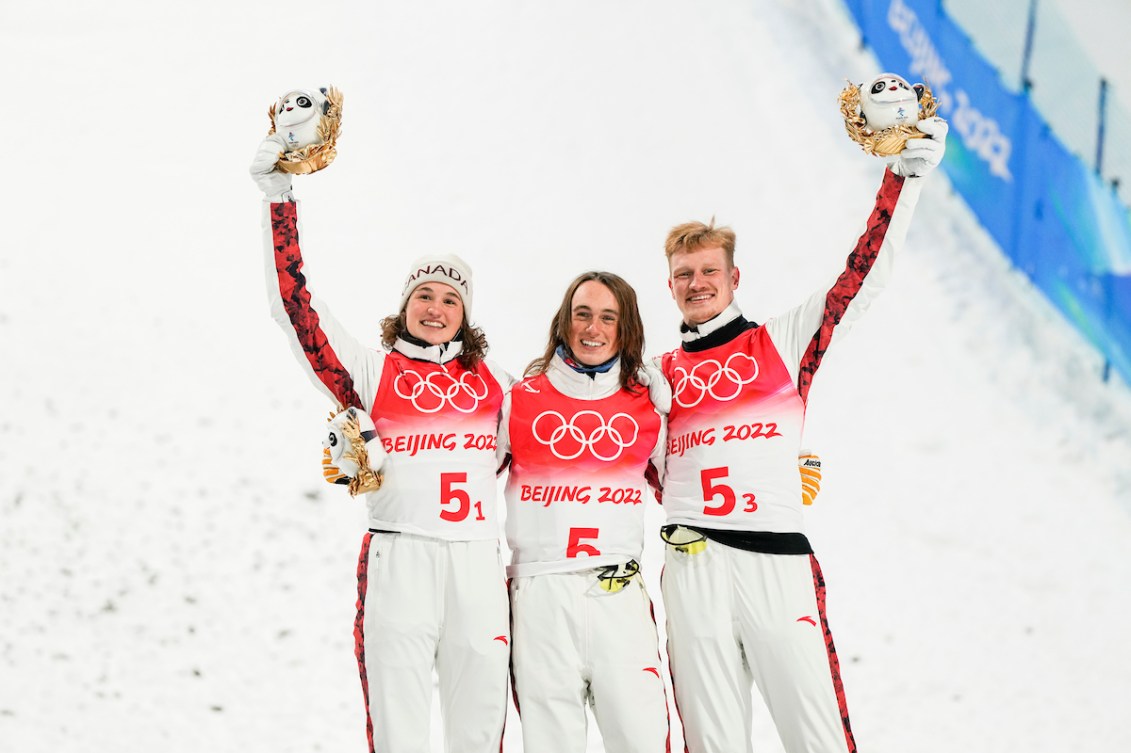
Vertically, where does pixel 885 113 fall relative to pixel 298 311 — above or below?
above

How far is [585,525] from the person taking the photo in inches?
143

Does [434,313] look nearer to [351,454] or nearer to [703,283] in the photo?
[351,454]

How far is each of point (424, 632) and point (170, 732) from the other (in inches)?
92.1

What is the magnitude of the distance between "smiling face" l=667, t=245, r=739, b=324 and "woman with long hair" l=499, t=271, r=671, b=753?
22 cm

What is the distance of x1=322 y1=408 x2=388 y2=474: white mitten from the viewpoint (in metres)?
3.53

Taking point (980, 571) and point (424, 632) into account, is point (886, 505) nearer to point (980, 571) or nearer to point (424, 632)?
point (980, 571)

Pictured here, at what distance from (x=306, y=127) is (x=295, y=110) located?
0.20 ft

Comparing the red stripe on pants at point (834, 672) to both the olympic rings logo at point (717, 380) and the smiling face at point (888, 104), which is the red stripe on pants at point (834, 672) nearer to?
the olympic rings logo at point (717, 380)

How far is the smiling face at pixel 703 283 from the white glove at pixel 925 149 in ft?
2.20

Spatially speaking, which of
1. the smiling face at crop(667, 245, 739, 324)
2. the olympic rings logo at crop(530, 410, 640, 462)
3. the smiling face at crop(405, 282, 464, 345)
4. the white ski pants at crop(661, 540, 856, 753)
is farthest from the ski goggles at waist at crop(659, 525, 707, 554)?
the smiling face at crop(405, 282, 464, 345)

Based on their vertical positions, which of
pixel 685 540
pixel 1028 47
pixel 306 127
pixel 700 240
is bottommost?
pixel 685 540

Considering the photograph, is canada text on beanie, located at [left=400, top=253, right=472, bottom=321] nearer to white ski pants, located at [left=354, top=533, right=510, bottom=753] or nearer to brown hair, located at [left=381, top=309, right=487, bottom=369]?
brown hair, located at [left=381, top=309, right=487, bottom=369]

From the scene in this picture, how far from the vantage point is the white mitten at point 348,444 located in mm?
3533

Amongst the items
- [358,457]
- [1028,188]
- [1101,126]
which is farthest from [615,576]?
[1101,126]
